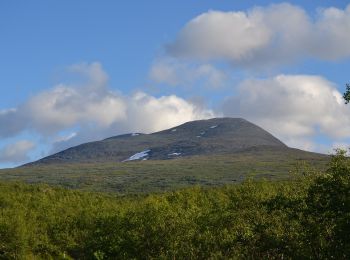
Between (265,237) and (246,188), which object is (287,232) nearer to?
(265,237)

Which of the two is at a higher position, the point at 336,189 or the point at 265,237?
the point at 336,189

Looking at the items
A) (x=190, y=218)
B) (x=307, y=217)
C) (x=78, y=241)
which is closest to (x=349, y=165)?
(x=307, y=217)

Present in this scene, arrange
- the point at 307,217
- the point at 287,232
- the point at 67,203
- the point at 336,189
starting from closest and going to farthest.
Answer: the point at 336,189 → the point at 307,217 → the point at 287,232 → the point at 67,203

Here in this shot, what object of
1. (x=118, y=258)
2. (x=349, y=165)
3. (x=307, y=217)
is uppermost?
(x=349, y=165)

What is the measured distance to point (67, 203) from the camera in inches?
3802

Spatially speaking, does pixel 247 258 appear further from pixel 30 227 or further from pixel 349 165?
pixel 30 227

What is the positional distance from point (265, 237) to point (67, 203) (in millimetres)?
57930

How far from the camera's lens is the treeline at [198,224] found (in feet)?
115

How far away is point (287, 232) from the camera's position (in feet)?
145

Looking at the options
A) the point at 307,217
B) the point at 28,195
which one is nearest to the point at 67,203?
the point at 28,195

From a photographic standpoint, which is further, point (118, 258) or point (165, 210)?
point (165, 210)

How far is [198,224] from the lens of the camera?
5650 cm

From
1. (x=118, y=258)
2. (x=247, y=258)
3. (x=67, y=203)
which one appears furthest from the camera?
(x=67, y=203)

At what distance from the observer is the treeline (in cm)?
3516
